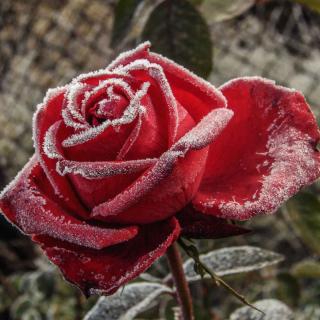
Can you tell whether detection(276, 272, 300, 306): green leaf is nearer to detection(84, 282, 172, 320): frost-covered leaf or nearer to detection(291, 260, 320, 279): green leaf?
detection(291, 260, 320, 279): green leaf

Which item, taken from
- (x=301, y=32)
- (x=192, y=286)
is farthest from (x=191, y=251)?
(x=301, y=32)

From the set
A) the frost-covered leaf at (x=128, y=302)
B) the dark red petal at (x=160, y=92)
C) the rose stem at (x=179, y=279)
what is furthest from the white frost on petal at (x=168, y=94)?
the frost-covered leaf at (x=128, y=302)

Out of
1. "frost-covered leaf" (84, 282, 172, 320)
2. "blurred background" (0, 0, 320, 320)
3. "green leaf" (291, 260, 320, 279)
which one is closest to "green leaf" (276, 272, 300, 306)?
"blurred background" (0, 0, 320, 320)

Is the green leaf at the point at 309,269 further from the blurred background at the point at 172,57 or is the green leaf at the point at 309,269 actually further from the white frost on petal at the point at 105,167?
the white frost on petal at the point at 105,167

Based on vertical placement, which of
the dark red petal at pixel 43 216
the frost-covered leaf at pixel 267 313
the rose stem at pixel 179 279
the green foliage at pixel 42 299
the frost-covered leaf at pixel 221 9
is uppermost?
the frost-covered leaf at pixel 221 9

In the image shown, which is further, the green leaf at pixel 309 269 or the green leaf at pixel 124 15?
the green leaf at pixel 309 269

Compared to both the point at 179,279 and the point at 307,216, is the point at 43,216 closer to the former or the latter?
the point at 179,279

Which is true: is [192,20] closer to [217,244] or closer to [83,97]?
[83,97]
